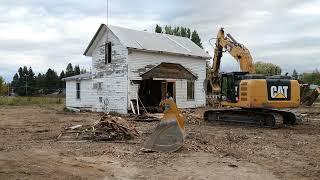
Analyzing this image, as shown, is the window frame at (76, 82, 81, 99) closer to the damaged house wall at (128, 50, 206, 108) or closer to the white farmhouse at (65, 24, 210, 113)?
the white farmhouse at (65, 24, 210, 113)

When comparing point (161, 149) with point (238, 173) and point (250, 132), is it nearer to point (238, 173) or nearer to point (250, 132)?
point (238, 173)

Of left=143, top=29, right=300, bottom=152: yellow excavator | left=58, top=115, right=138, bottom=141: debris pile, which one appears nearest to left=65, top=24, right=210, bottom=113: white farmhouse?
left=143, top=29, right=300, bottom=152: yellow excavator

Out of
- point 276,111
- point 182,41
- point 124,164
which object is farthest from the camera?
point 182,41

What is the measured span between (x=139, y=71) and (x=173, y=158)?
1804cm

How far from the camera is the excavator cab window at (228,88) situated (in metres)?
20.3

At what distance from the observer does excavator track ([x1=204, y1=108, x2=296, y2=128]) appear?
62.5ft

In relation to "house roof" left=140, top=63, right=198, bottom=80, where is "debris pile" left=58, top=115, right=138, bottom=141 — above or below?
below

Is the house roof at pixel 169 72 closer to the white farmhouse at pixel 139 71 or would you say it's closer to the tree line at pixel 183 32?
the white farmhouse at pixel 139 71

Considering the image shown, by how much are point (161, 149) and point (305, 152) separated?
4005 mm

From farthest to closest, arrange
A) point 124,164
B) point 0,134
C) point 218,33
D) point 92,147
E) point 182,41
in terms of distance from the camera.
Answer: point 182,41
point 218,33
point 0,134
point 92,147
point 124,164

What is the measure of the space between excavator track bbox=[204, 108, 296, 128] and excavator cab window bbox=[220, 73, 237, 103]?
0.66 m

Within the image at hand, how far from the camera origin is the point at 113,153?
1220 centimetres

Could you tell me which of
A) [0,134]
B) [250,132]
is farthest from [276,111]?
[0,134]

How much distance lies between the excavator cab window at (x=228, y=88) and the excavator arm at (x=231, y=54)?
2058 mm
